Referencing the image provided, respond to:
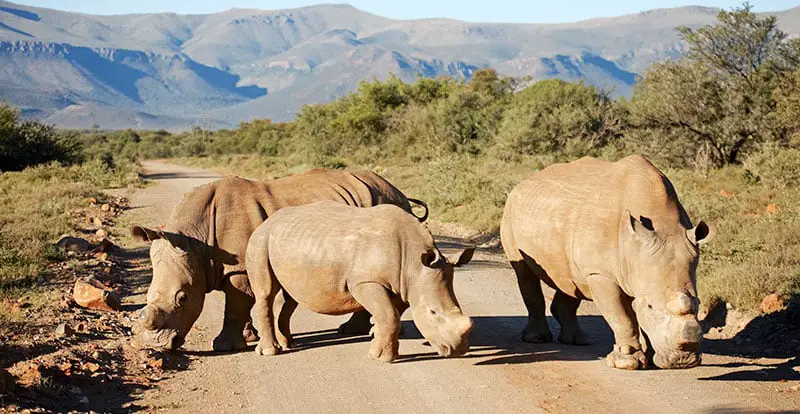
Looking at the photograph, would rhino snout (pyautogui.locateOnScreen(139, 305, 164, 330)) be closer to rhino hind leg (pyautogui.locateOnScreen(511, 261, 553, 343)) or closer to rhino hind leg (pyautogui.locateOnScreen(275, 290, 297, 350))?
rhino hind leg (pyautogui.locateOnScreen(275, 290, 297, 350))

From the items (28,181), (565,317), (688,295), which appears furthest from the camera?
(28,181)

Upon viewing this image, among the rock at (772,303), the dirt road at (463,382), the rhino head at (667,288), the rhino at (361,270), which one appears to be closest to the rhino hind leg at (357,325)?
the dirt road at (463,382)

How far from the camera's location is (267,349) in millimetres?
8367

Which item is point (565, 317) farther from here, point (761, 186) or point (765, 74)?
point (765, 74)

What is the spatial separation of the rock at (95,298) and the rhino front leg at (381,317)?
12.9 feet

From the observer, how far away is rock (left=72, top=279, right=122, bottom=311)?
10266 mm

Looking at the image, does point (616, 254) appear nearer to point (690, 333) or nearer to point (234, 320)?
point (690, 333)

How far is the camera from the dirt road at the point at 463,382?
6.65 meters

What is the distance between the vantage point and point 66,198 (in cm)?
2230

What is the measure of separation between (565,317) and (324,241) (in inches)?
105

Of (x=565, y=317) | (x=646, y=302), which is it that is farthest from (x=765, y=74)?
(x=646, y=302)

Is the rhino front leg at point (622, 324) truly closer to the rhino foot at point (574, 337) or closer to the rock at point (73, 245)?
the rhino foot at point (574, 337)

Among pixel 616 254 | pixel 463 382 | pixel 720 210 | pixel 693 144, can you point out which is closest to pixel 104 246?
pixel 463 382

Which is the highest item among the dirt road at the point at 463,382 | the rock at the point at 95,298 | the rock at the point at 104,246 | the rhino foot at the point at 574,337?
the dirt road at the point at 463,382
